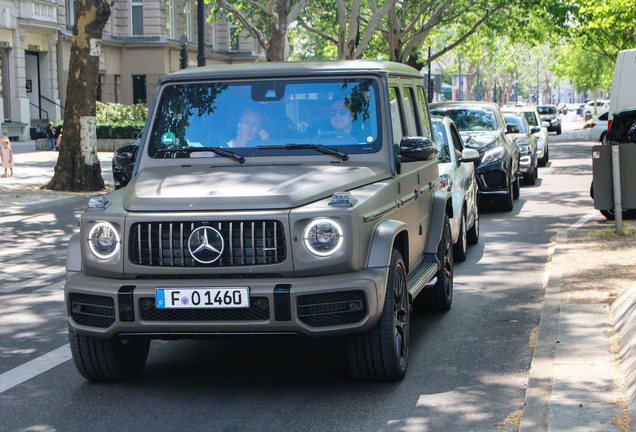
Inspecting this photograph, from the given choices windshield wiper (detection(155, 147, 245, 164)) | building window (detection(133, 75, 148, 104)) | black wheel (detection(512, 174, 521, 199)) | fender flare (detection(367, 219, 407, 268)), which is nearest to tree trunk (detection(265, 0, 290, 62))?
black wheel (detection(512, 174, 521, 199))

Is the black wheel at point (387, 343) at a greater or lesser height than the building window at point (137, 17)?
lesser

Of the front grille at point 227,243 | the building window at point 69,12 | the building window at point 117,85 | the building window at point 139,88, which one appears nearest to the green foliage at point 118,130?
the building window at point 69,12

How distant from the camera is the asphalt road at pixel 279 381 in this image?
5305 millimetres

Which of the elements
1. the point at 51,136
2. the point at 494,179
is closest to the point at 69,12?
the point at 51,136

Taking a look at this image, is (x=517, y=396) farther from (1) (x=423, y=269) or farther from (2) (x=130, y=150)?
(2) (x=130, y=150)

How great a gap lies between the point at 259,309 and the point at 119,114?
34660mm

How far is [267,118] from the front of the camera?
654 cm

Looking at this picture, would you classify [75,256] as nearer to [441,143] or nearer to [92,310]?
[92,310]

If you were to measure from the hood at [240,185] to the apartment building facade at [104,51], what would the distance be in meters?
25.2

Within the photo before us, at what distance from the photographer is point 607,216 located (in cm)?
1414

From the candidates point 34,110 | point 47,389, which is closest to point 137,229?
point 47,389

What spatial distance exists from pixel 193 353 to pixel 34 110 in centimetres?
3759

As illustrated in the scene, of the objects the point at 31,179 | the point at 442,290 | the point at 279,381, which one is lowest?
the point at 279,381

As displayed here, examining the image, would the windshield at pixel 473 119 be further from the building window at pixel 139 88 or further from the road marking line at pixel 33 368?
the building window at pixel 139 88
